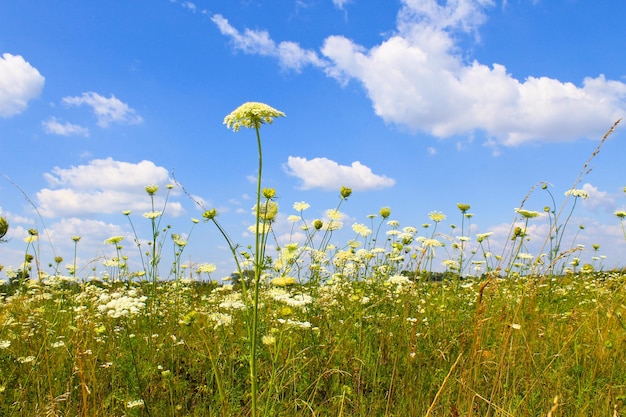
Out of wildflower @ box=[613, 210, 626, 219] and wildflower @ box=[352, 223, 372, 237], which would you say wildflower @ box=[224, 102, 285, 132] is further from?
wildflower @ box=[613, 210, 626, 219]

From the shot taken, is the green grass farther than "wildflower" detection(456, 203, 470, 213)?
No

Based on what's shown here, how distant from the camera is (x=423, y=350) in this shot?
3.72m

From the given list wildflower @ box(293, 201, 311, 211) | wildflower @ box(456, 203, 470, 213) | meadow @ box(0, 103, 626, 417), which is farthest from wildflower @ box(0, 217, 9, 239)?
wildflower @ box(456, 203, 470, 213)

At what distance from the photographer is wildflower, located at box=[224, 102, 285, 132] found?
2221 millimetres

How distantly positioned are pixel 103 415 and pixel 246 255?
123 inches

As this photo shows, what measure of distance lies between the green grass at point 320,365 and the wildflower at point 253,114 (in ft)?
3.66

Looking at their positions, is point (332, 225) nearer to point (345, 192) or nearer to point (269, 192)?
point (345, 192)

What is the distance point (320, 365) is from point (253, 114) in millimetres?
1898

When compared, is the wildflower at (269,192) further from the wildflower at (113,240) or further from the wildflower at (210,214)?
the wildflower at (113,240)

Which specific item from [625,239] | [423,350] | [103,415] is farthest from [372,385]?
[625,239]

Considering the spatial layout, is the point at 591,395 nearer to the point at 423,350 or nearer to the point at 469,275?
the point at 423,350

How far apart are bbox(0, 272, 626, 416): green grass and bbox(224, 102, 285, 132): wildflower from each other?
1115 mm

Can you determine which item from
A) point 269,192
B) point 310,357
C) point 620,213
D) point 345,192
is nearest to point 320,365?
point 310,357

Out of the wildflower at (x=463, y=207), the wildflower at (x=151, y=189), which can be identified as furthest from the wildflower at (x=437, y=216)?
the wildflower at (x=151, y=189)
